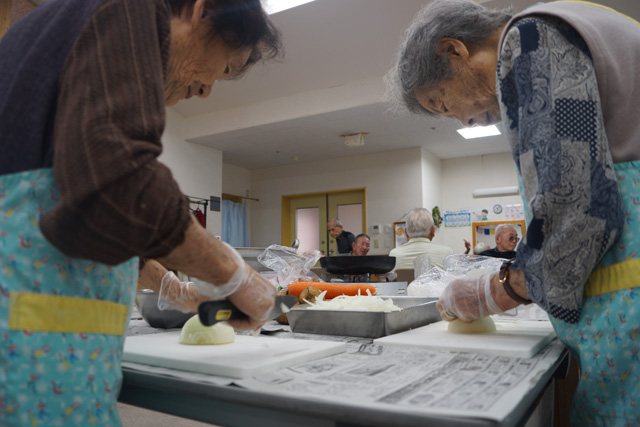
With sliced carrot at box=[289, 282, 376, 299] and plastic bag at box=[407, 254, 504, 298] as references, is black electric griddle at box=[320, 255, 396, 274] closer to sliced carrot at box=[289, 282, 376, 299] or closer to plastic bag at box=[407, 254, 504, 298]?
plastic bag at box=[407, 254, 504, 298]

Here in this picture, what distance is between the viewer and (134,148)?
627 millimetres

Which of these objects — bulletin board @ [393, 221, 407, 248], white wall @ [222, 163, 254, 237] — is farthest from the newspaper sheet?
white wall @ [222, 163, 254, 237]

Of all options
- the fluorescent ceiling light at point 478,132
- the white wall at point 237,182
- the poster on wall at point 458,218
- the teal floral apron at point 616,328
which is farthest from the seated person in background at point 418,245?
the white wall at point 237,182

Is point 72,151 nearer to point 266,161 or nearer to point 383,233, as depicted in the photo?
point 383,233

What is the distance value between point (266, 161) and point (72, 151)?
8.39m

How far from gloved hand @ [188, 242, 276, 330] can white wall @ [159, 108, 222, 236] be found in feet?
20.4

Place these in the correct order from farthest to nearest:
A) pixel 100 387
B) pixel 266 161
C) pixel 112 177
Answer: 1. pixel 266 161
2. pixel 100 387
3. pixel 112 177

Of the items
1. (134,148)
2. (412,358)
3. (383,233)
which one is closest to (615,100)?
(412,358)

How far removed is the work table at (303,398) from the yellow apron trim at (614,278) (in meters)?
0.18

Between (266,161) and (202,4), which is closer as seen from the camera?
(202,4)

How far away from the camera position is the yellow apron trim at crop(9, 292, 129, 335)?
68cm

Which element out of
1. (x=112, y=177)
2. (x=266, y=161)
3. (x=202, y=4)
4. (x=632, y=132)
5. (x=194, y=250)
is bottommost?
(x=194, y=250)

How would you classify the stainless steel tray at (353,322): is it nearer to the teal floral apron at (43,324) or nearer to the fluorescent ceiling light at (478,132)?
the teal floral apron at (43,324)

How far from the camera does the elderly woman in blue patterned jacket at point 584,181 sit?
2.76 feet
